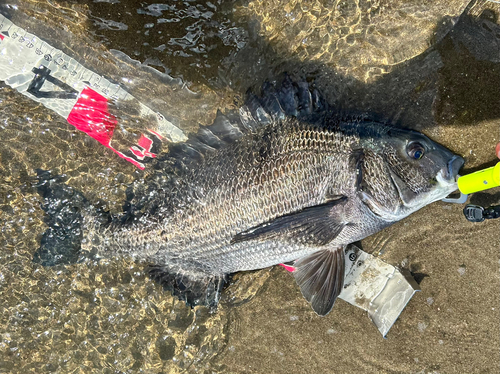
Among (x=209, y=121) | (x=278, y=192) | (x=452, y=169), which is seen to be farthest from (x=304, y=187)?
(x=209, y=121)

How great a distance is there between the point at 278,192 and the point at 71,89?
2507 millimetres

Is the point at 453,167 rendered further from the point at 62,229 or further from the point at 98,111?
the point at 62,229

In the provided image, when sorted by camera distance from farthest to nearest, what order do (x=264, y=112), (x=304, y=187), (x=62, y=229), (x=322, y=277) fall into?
(x=62, y=229) → (x=322, y=277) → (x=264, y=112) → (x=304, y=187)

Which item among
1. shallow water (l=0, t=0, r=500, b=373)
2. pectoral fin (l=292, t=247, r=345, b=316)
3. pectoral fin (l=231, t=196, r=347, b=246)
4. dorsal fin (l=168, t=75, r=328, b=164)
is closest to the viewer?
pectoral fin (l=231, t=196, r=347, b=246)

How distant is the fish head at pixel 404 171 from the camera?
124 inches

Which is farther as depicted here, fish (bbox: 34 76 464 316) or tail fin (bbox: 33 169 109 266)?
tail fin (bbox: 33 169 109 266)

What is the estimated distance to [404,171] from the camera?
10.4 feet

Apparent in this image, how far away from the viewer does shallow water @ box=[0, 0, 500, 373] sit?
3.65 metres

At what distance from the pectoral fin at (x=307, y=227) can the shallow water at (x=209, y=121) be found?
942 millimetres

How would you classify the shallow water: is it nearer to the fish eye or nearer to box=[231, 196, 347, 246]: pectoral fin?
the fish eye

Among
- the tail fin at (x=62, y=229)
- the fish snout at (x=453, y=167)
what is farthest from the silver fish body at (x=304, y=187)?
the tail fin at (x=62, y=229)

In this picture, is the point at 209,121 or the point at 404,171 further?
the point at 209,121

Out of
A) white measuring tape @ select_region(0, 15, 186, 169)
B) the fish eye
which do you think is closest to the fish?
the fish eye

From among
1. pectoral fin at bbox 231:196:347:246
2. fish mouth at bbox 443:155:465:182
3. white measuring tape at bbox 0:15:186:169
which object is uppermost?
fish mouth at bbox 443:155:465:182
